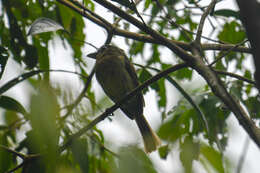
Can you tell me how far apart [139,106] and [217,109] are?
1371 mm

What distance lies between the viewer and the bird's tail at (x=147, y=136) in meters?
3.89

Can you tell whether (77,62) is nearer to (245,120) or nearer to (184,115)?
(184,115)

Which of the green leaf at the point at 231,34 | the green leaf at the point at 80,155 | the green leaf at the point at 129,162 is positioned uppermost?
the green leaf at the point at 231,34

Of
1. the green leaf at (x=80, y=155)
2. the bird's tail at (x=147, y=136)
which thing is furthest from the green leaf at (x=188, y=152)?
the bird's tail at (x=147, y=136)

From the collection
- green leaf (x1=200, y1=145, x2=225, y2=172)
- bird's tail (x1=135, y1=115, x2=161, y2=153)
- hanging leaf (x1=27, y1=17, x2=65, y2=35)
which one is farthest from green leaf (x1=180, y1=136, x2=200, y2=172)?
hanging leaf (x1=27, y1=17, x2=65, y2=35)

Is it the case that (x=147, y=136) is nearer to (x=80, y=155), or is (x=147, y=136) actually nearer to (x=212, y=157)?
(x=212, y=157)

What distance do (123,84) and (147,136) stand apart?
0.68m

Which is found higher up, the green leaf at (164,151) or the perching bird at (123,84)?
the perching bird at (123,84)

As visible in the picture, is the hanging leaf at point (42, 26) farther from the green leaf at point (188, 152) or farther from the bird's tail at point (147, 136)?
the bird's tail at point (147, 136)

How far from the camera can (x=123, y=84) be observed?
13.3 ft

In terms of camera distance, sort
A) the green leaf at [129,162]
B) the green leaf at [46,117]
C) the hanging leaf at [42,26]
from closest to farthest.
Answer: the green leaf at [46,117] → the green leaf at [129,162] → the hanging leaf at [42,26]

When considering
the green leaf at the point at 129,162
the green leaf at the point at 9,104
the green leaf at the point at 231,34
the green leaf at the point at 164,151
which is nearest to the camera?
the green leaf at the point at 129,162

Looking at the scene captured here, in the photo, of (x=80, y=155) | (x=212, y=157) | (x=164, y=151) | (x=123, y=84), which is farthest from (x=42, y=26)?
(x=123, y=84)

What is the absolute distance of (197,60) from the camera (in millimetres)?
1645
